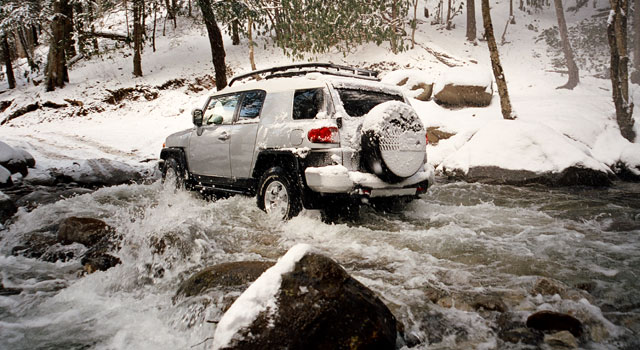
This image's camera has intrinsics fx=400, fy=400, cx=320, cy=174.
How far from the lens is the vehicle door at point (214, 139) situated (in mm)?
6027

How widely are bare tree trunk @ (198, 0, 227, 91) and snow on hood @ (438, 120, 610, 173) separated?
8704mm

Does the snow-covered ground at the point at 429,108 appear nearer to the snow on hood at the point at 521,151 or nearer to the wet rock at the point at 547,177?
the snow on hood at the point at 521,151

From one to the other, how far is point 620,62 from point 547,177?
513 cm

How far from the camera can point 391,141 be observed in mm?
4566

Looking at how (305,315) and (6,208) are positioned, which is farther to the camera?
(6,208)

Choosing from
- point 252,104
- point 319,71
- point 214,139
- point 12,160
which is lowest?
point 12,160

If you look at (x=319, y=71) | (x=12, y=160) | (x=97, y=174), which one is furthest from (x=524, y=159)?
(x=12, y=160)

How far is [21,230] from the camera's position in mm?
5328

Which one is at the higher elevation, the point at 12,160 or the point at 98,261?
the point at 12,160

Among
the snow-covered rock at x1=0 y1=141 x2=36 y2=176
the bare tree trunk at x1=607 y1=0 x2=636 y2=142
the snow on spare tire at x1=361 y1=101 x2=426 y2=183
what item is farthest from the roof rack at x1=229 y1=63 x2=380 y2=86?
the bare tree trunk at x1=607 y1=0 x2=636 y2=142

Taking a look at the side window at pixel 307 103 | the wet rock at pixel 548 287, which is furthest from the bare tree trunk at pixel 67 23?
the wet rock at pixel 548 287

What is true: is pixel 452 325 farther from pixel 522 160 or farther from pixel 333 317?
pixel 522 160

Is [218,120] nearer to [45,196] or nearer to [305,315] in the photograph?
[45,196]

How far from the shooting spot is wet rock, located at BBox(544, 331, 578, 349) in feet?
8.04
